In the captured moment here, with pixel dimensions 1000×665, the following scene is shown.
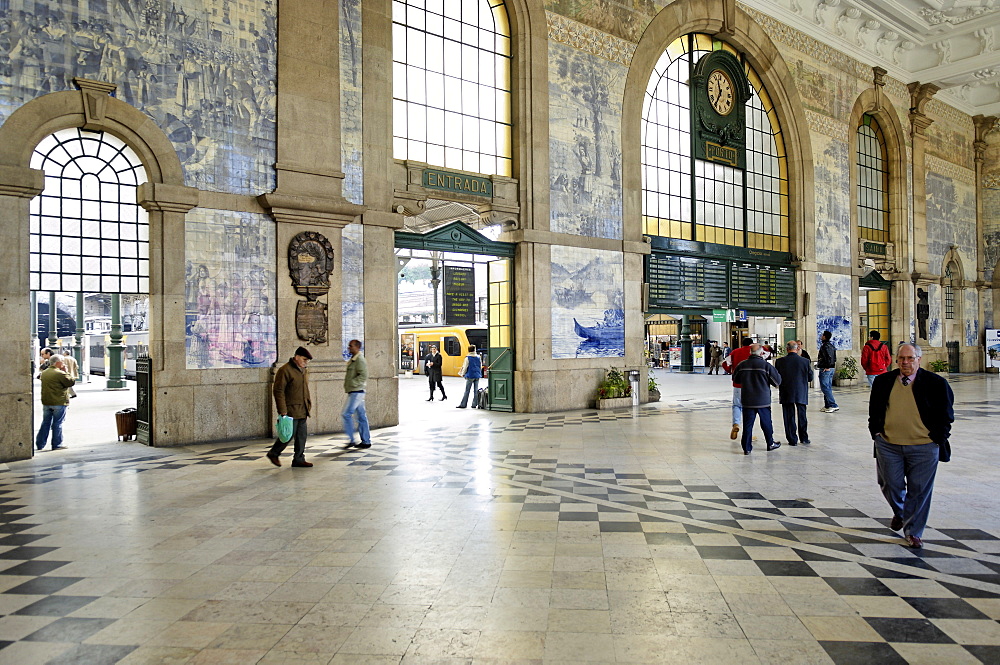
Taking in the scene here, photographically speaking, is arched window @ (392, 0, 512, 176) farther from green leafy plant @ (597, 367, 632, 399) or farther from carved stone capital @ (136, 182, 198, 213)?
green leafy plant @ (597, 367, 632, 399)

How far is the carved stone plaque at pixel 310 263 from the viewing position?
37.3 ft

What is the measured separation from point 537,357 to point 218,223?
6982 millimetres

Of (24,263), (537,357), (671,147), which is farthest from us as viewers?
(671,147)

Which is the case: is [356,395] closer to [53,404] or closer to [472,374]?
[53,404]

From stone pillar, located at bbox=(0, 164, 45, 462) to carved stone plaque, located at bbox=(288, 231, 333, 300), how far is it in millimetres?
3672

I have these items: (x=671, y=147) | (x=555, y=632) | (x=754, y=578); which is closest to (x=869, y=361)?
(x=671, y=147)

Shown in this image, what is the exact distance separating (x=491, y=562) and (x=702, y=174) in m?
16.3

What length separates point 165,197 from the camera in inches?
397

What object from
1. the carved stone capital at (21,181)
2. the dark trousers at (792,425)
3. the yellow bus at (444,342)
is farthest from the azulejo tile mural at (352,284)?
the yellow bus at (444,342)

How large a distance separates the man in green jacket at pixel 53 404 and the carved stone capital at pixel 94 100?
3.66 metres

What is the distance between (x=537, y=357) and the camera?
1462cm

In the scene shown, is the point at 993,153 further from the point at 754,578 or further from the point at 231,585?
the point at 231,585

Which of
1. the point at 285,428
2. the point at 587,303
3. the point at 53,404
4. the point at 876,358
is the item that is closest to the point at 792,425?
the point at 876,358

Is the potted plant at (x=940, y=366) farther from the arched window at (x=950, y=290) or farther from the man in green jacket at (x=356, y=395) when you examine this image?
the man in green jacket at (x=356, y=395)
